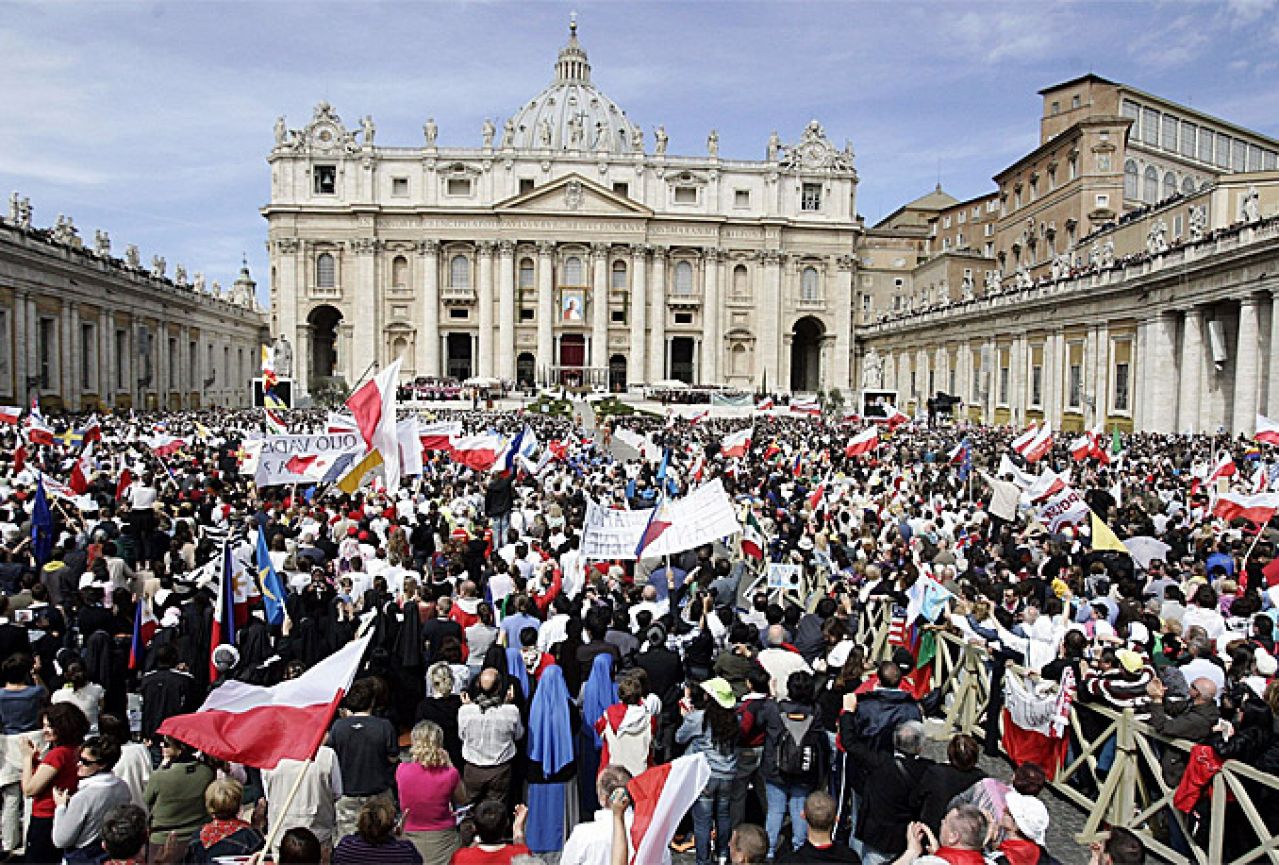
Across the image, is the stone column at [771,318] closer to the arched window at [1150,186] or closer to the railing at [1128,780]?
the arched window at [1150,186]

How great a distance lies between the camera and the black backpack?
635cm

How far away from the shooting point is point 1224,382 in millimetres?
33969

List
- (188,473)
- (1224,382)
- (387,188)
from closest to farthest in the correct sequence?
(188,473), (1224,382), (387,188)

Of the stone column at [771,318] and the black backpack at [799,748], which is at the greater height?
the stone column at [771,318]

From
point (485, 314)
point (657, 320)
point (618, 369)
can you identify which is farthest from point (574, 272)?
point (618, 369)

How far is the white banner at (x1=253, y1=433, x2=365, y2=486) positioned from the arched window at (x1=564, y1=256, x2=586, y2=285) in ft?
226

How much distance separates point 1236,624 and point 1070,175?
57132 millimetres

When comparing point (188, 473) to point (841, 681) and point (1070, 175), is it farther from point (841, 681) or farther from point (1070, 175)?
point (1070, 175)

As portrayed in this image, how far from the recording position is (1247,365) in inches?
1218

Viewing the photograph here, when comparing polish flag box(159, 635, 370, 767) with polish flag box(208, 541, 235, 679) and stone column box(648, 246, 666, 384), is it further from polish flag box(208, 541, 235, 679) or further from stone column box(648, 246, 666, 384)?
stone column box(648, 246, 666, 384)

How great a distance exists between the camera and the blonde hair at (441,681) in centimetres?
699

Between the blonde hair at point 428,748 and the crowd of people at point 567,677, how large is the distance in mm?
18

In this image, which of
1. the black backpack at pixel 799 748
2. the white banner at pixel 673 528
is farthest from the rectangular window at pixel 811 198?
the black backpack at pixel 799 748

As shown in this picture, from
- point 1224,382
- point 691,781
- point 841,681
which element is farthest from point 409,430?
point 1224,382
